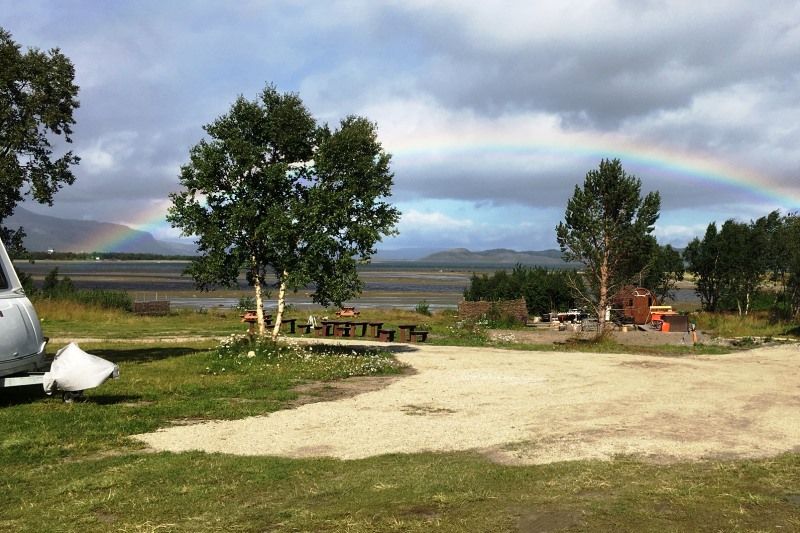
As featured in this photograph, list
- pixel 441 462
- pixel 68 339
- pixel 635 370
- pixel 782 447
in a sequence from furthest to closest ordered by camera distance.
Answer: pixel 68 339 → pixel 635 370 → pixel 782 447 → pixel 441 462

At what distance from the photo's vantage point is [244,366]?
1792cm

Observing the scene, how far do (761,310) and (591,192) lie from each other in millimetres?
26142

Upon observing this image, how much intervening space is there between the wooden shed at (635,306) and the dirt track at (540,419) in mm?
23878

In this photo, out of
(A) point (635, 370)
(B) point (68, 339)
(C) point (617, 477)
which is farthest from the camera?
(B) point (68, 339)

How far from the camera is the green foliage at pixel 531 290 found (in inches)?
1907

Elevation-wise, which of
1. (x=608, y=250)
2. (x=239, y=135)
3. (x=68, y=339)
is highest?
(x=239, y=135)

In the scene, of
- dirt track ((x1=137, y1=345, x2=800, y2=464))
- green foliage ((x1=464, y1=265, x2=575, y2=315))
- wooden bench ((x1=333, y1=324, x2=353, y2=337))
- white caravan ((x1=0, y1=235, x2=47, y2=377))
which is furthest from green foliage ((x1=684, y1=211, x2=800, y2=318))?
white caravan ((x1=0, y1=235, x2=47, y2=377))

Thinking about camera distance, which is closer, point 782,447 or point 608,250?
point 782,447

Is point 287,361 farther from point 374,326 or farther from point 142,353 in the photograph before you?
point 374,326

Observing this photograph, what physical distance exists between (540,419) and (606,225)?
28640mm

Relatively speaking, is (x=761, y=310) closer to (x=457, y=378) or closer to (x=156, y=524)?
(x=457, y=378)

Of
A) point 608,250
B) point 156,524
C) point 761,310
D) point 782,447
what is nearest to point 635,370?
point 782,447

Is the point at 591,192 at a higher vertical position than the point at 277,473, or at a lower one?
higher

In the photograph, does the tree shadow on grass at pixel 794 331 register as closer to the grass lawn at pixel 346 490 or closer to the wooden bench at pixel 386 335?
the wooden bench at pixel 386 335
